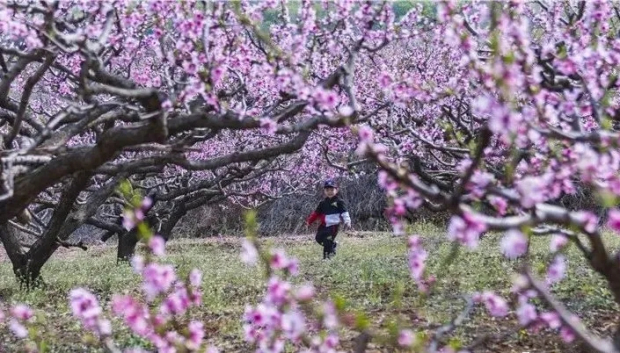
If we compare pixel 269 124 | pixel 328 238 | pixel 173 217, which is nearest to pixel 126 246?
pixel 173 217

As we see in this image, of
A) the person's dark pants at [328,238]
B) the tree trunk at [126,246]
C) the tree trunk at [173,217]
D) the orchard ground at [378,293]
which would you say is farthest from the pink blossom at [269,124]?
the tree trunk at [173,217]

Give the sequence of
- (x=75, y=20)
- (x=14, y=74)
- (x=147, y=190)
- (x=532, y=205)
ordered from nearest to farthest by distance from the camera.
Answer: (x=532, y=205)
(x=14, y=74)
(x=75, y=20)
(x=147, y=190)

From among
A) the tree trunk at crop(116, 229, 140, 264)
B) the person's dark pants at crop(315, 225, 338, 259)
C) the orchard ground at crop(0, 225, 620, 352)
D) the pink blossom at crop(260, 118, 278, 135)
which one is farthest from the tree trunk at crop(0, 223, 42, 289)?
the pink blossom at crop(260, 118, 278, 135)

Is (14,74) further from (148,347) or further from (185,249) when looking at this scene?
(185,249)

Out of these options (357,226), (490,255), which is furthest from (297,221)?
(490,255)

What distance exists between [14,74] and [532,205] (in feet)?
14.0

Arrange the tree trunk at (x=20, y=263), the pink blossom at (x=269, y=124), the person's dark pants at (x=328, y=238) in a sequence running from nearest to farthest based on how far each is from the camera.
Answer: the pink blossom at (x=269, y=124), the tree trunk at (x=20, y=263), the person's dark pants at (x=328, y=238)

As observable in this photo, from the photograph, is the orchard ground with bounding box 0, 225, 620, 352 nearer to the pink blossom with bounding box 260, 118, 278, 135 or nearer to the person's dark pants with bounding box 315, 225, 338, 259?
the person's dark pants with bounding box 315, 225, 338, 259

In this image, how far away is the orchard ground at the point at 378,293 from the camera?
5293mm

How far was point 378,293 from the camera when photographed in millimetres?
7648

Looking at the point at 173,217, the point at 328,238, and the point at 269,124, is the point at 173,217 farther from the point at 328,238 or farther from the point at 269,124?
the point at 269,124

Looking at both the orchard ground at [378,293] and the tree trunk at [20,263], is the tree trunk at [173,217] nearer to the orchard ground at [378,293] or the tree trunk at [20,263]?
the orchard ground at [378,293]

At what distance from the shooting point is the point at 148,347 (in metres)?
5.21

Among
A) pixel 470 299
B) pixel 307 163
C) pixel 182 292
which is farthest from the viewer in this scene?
pixel 307 163
